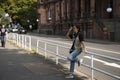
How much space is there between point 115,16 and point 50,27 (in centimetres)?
3833


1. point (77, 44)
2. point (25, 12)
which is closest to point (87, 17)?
point (77, 44)

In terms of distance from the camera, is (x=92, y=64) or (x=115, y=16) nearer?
(x=92, y=64)

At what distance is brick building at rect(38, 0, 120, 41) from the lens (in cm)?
5150

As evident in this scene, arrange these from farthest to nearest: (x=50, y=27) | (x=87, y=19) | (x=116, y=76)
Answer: (x=50, y=27), (x=87, y=19), (x=116, y=76)

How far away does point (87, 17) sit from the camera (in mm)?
59562

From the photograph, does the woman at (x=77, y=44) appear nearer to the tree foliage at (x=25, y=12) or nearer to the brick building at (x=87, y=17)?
the brick building at (x=87, y=17)

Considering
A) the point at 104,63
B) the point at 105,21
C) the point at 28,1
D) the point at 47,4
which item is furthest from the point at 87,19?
the point at 28,1

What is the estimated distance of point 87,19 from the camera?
2306 inches

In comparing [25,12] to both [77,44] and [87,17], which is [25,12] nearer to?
[87,17]

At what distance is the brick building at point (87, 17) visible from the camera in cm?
5150

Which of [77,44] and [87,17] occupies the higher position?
[87,17]

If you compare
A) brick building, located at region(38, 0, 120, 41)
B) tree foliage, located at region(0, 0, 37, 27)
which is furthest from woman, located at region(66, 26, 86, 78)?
tree foliage, located at region(0, 0, 37, 27)

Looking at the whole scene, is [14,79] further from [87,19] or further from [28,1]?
[28,1]

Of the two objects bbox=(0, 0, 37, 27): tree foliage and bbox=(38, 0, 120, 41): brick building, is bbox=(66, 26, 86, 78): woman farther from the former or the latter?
bbox=(0, 0, 37, 27): tree foliage
